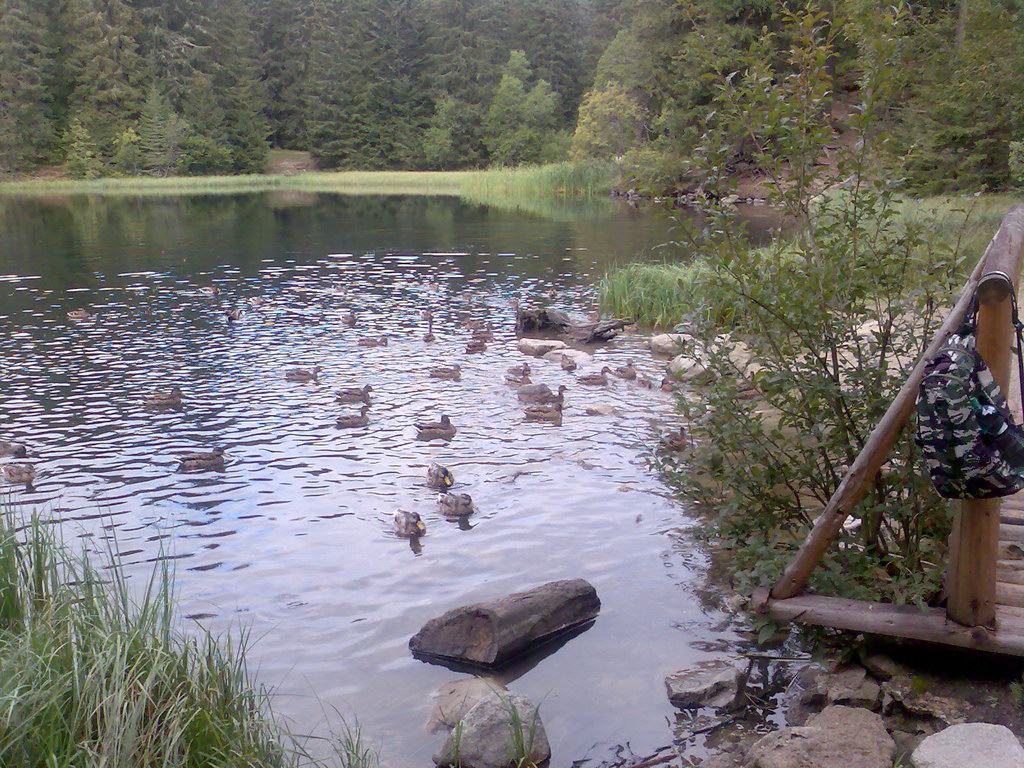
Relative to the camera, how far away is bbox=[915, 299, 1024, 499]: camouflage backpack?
3.90 m

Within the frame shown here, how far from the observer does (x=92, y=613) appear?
488 centimetres

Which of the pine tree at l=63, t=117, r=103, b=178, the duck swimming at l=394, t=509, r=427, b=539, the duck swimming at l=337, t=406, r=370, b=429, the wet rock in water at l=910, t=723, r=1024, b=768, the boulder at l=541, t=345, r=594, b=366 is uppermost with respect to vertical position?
the pine tree at l=63, t=117, r=103, b=178

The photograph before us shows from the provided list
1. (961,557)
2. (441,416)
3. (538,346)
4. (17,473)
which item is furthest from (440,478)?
(538,346)

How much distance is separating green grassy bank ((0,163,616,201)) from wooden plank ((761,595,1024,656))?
47712mm

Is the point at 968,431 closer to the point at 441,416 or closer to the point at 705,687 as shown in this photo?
the point at 705,687

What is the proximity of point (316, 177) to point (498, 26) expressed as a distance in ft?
108

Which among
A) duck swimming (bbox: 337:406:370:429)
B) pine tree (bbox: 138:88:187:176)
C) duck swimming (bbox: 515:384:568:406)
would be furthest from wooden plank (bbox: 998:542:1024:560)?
pine tree (bbox: 138:88:187:176)

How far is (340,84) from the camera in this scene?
8912 cm

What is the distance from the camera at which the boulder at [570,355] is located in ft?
48.9

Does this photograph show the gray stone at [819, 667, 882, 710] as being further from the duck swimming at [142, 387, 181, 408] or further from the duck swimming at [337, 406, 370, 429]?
the duck swimming at [142, 387, 181, 408]

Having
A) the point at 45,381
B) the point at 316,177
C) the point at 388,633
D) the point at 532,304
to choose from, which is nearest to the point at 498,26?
the point at 316,177

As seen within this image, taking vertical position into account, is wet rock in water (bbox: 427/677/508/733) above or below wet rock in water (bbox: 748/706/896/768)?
below

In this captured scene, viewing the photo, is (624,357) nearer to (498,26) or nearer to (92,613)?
(92,613)

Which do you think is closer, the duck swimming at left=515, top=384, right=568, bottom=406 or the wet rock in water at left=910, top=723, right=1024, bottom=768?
the wet rock in water at left=910, top=723, right=1024, bottom=768
